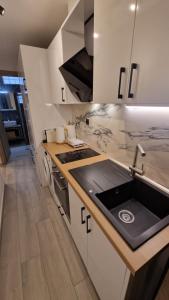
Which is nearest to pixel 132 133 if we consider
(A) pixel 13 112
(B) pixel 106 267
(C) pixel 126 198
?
(C) pixel 126 198

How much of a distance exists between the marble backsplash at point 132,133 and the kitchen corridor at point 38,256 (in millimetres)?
1104

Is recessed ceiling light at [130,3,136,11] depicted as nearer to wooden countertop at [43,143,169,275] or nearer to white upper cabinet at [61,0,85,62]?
white upper cabinet at [61,0,85,62]

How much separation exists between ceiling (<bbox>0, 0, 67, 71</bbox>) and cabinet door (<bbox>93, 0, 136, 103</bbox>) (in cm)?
81

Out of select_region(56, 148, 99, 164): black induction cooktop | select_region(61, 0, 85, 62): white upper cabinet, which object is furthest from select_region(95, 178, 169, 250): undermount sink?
select_region(61, 0, 85, 62): white upper cabinet

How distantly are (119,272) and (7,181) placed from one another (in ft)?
8.82

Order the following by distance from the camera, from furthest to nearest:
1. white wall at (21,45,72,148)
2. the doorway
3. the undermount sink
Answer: the doorway
white wall at (21,45,72,148)
the undermount sink

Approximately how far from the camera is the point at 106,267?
0.79 meters

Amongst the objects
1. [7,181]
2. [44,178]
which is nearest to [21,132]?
[7,181]

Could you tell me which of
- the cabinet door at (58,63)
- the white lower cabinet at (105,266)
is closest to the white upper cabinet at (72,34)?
the cabinet door at (58,63)

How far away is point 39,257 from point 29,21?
259 centimetres

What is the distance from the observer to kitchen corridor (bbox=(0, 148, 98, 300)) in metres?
1.12

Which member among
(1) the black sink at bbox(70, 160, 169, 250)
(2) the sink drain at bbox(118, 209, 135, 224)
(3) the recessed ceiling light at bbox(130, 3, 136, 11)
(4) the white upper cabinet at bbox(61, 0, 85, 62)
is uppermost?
(4) the white upper cabinet at bbox(61, 0, 85, 62)

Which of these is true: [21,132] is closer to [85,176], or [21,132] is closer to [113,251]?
[85,176]

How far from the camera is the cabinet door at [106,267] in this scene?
67 centimetres
